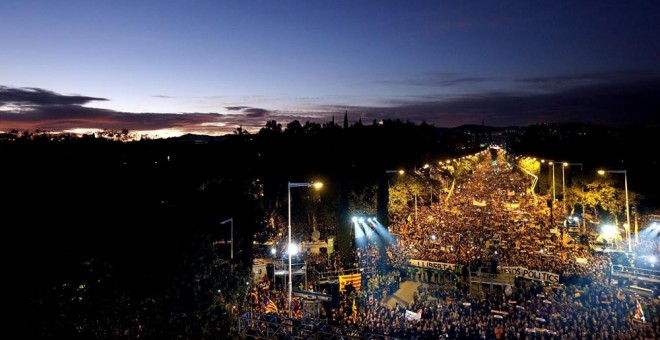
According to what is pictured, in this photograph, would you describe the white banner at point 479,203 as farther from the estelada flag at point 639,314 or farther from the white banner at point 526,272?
the estelada flag at point 639,314

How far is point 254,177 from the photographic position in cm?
4481

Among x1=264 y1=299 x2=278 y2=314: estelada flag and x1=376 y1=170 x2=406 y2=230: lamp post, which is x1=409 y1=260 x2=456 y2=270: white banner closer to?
x1=264 y1=299 x2=278 y2=314: estelada flag

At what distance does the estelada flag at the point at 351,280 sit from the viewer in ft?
87.6

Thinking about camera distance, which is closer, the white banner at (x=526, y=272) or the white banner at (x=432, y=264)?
the white banner at (x=526, y=272)

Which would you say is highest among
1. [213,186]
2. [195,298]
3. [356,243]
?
[213,186]

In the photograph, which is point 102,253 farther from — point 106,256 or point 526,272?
point 526,272

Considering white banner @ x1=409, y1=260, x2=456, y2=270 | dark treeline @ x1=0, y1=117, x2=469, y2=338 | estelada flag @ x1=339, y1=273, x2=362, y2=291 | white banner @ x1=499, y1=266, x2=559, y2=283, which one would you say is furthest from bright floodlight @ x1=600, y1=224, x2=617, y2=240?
dark treeline @ x1=0, y1=117, x2=469, y2=338

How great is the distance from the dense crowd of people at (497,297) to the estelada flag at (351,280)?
0.52 m

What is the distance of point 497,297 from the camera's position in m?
24.3

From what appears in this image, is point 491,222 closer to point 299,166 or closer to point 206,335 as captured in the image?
point 299,166

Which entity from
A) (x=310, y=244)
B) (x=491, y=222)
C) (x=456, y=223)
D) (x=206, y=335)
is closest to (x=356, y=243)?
(x=310, y=244)

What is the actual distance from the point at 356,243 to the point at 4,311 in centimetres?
3311

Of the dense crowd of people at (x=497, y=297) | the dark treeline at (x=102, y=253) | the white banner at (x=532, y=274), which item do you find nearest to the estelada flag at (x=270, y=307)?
the dense crowd of people at (x=497, y=297)

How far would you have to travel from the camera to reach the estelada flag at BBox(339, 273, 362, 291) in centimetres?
2671
